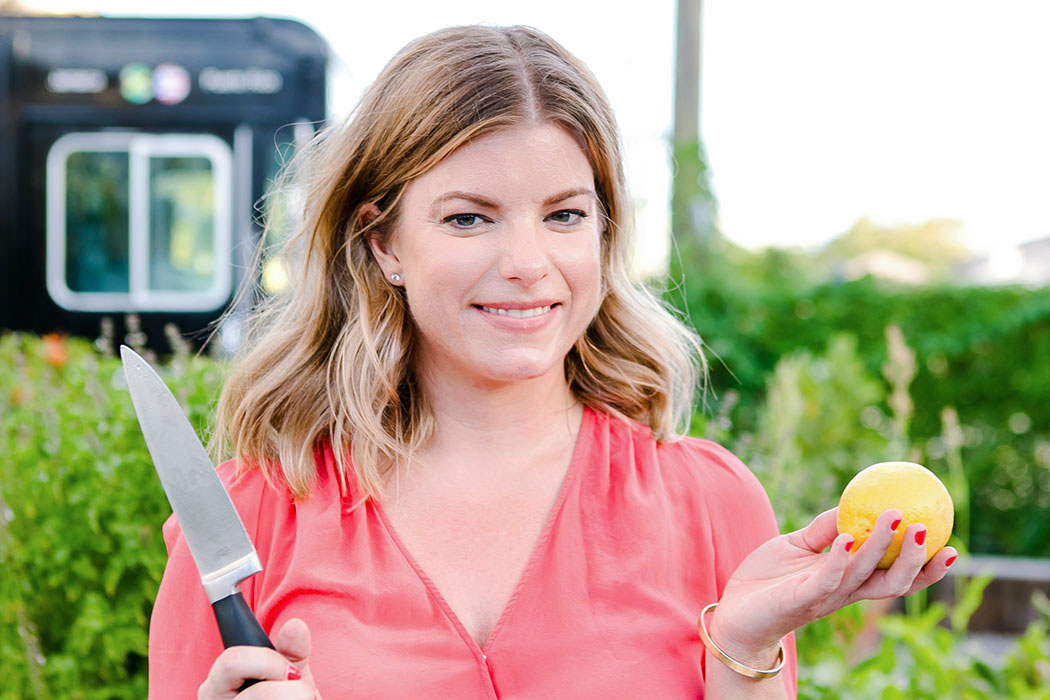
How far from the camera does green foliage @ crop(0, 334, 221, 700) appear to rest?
2.32 m

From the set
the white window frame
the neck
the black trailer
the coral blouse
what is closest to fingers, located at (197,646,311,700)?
the coral blouse

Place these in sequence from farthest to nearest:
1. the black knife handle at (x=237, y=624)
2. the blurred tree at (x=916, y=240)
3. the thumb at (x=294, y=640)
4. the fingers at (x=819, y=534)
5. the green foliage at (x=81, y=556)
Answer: the blurred tree at (x=916, y=240)
the green foliage at (x=81, y=556)
the fingers at (x=819, y=534)
the black knife handle at (x=237, y=624)
the thumb at (x=294, y=640)

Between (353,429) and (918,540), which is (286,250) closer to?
(353,429)

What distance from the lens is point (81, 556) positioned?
239 cm

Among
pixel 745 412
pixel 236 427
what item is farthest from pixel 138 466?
pixel 745 412

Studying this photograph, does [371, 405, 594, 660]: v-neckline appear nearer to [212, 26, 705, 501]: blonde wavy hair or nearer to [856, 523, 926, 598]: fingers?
[212, 26, 705, 501]: blonde wavy hair

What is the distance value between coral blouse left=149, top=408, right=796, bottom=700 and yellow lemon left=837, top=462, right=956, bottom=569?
0.26 metres

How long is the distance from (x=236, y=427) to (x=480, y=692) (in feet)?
2.31

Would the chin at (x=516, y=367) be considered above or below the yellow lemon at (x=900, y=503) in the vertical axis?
above

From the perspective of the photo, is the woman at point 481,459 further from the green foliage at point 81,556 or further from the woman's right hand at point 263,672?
the green foliage at point 81,556

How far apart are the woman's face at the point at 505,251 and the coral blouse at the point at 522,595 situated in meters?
0.30

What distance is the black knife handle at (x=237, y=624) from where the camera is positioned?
1.46 m

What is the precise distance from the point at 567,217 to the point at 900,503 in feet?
2.40

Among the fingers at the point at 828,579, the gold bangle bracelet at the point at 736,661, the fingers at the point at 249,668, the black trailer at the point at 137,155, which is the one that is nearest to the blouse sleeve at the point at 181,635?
the fingers at the point at 249,668
